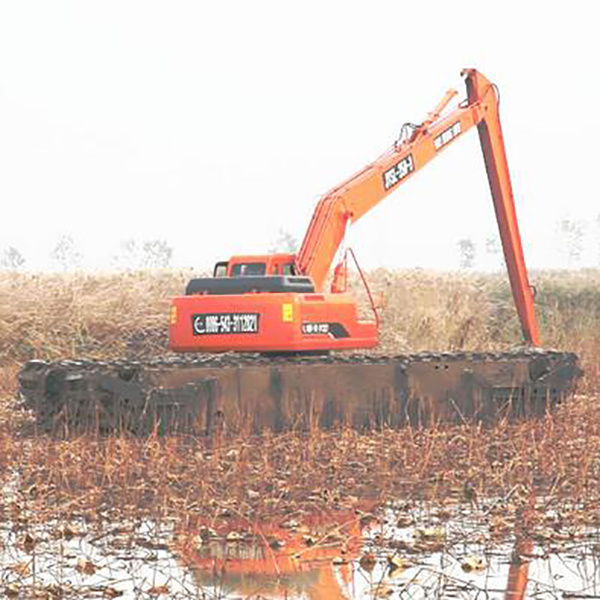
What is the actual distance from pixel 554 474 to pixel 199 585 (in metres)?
5.43

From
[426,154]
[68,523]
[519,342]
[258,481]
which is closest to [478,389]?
[426,154]

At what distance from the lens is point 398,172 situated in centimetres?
1934

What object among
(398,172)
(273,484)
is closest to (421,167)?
(398,172)

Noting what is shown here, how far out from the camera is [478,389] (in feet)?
59.6

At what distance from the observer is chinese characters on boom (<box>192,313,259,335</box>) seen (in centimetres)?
1725

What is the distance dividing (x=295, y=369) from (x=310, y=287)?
3.75ft

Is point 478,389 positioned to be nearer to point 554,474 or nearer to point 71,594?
point 554,474

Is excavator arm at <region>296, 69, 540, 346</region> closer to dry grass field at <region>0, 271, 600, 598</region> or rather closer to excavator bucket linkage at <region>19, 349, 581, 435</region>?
excavator bucket linkage at <region>19, 349, 581, 435</region>

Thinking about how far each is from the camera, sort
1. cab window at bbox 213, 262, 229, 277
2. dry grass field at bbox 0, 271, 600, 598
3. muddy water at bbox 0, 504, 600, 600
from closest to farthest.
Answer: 1. muddy water at bbox 0, 504, 600, 600
2. dry grass field at bbox 0, 271, 600, 598
3. cab window at bbox 213, 262, 229, 277

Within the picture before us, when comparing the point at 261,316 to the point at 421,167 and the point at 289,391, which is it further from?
the point at 421,167

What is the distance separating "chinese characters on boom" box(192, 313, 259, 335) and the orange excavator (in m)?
0.01

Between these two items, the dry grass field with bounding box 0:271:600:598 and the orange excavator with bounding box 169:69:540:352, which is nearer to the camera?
the dry grass field with bounding box 0:271:600:598

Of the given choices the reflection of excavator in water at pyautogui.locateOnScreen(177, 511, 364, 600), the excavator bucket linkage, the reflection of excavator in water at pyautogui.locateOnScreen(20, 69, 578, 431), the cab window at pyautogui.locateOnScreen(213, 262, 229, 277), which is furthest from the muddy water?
the cab window at pyautogui.locateOnScreen(213, 262, 229, 277)

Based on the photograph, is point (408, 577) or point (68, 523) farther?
point (68, 523)
